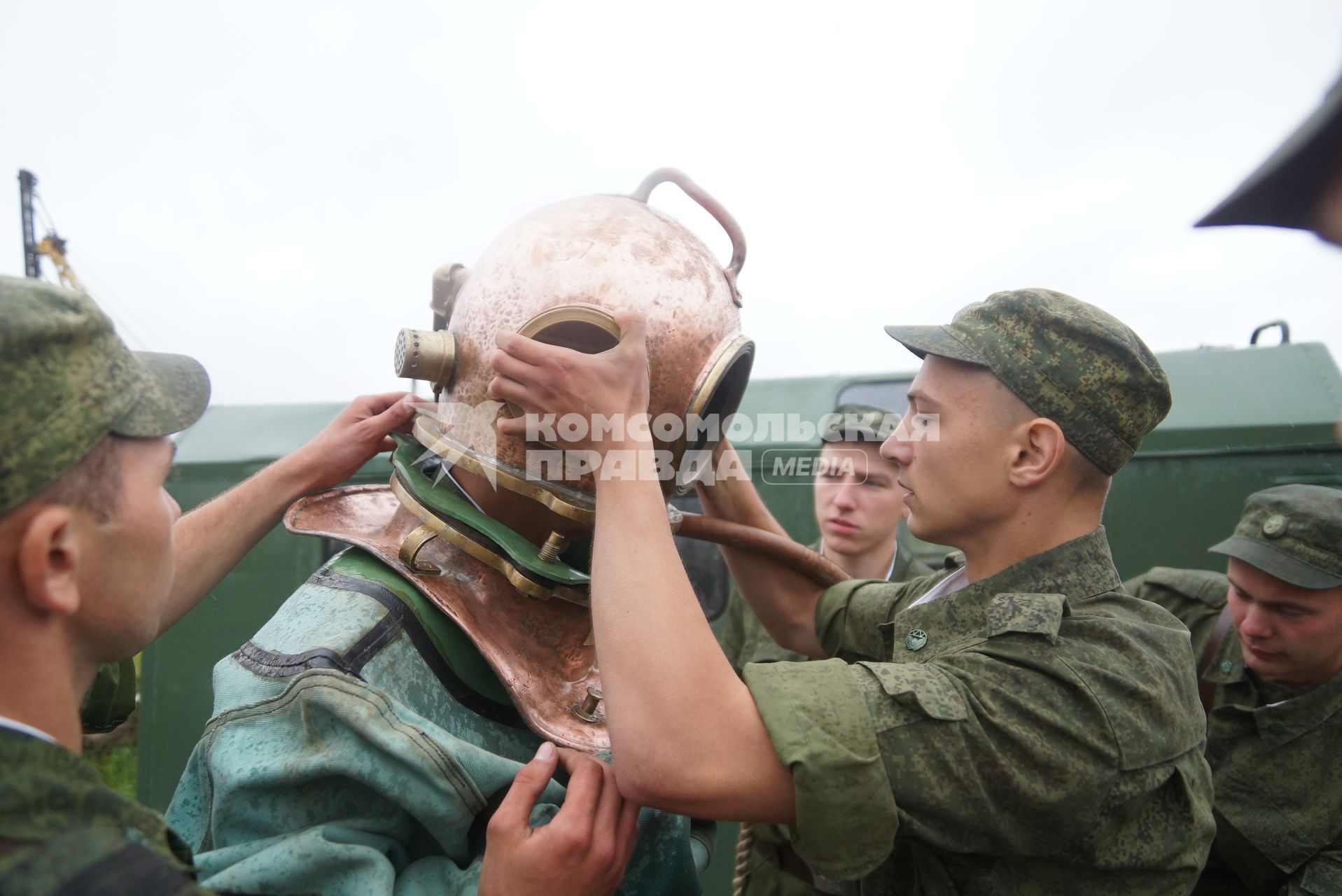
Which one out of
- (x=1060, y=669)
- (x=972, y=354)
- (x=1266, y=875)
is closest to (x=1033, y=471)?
(x=972, y=354)

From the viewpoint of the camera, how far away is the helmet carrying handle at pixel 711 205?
6.67 ft

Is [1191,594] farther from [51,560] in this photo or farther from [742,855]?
[51,560]

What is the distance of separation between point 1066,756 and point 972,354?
0.76 meters

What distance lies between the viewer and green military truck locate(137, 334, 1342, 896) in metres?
4.24

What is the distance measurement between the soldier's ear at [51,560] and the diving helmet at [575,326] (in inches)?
32.2

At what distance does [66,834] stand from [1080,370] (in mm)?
1664

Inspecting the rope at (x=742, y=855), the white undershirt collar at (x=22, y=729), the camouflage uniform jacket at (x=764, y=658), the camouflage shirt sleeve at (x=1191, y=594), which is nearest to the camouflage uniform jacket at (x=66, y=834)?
the white undershirt collar at (x=22, y=729)

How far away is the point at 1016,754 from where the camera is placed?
1.31m

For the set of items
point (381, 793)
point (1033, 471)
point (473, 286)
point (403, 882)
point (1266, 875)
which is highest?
point (473, 286)

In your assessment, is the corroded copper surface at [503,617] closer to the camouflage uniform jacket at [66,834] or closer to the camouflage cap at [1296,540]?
the camouflage uniform jacket at [66,834]

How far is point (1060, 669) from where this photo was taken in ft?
4.48

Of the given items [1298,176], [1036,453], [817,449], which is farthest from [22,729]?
[817,449]

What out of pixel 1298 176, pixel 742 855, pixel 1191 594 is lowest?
pixel 742 855

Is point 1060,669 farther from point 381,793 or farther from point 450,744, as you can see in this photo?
point 381,793
